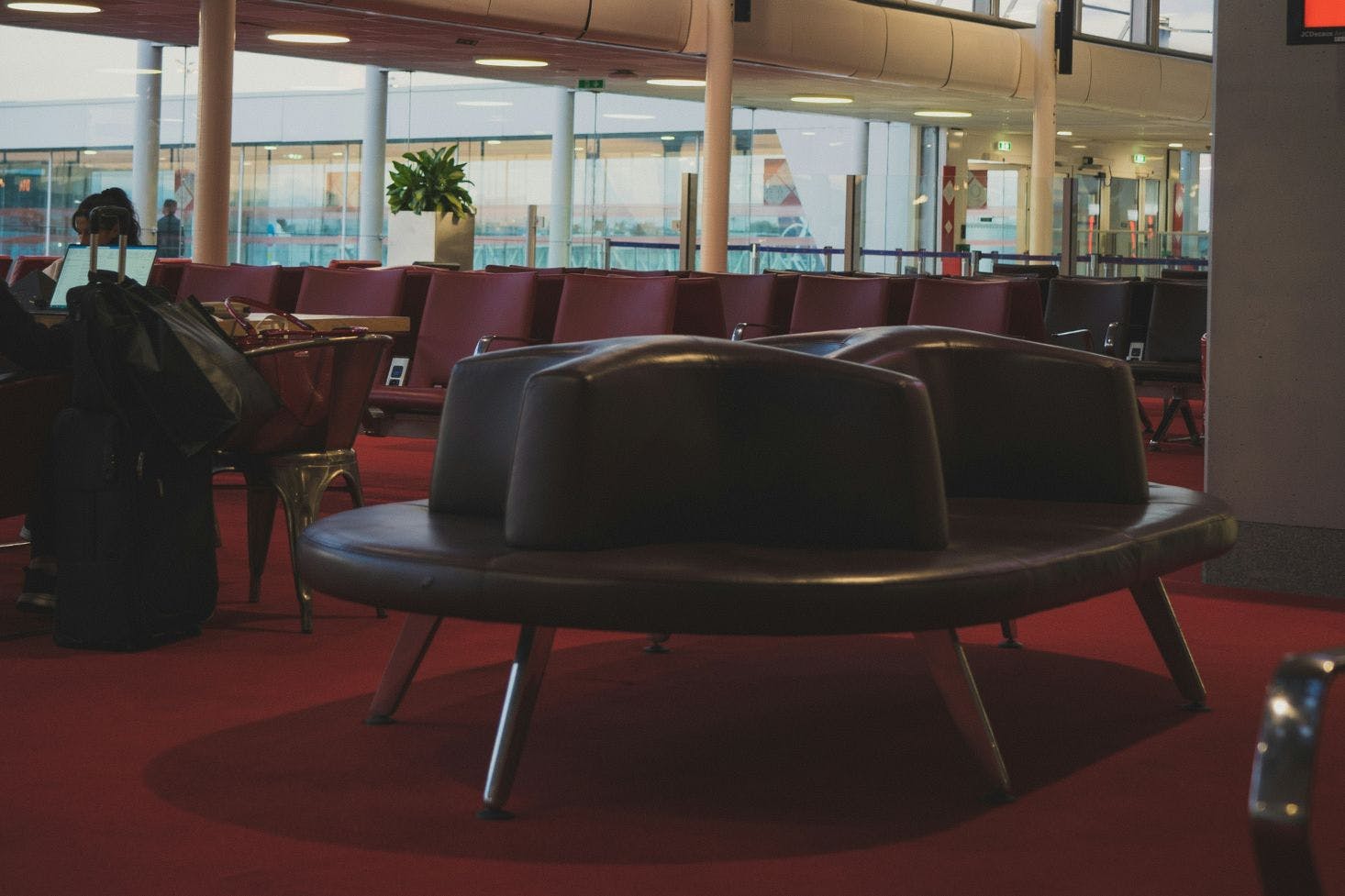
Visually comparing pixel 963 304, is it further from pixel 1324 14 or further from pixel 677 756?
pixel 677 756

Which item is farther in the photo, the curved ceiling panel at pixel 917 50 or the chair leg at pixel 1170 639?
the curved ceiling panel at pixel 917 50

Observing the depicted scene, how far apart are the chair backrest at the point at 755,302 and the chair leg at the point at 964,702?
528cm

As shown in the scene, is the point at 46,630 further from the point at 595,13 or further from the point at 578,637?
the point at 595,13

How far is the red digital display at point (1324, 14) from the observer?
15.6ft

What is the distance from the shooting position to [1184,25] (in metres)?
24.7

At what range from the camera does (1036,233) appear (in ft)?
68.6

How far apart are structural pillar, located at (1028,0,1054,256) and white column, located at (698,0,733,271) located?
523cm

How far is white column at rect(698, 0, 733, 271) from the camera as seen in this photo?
1648cm

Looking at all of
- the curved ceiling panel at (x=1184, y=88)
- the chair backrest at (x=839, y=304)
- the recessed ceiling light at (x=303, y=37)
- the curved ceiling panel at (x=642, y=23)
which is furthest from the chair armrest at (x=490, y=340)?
the curved ceiling panel at (x=1184, y=88)

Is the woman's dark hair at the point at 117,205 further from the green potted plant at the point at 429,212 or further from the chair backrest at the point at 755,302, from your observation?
the green potted plant at the point at 429,212

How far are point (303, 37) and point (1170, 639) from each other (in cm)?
1457

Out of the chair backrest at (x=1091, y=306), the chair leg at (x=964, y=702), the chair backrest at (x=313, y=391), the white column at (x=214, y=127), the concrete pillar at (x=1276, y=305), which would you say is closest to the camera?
the chair leg at (x=964, y=702)

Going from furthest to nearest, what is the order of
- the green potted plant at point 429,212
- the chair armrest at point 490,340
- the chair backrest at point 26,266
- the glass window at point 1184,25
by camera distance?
the glass window at point 1184,25 < the green potted plant at point 429,212 < the chair backrest at point 26,266 < the chair armrest at point 490,340

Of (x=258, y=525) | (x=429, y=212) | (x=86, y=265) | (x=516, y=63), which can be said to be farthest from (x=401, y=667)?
(x=516, y=63)
